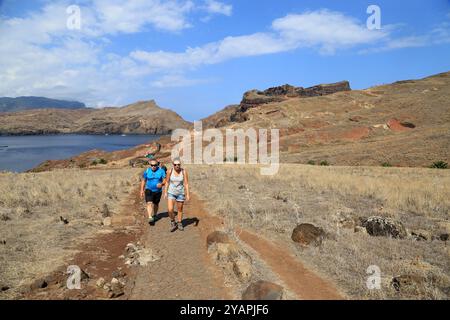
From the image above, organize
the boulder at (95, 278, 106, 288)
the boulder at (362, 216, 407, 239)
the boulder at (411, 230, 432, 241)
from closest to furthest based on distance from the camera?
the boulder at (95, 278, 106, 288), the boulder at (411, 230, 432, 241), the boulder at (362, 216, 407, 239)

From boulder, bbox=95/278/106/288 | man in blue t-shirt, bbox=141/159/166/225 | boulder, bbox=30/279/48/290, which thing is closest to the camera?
boulder, bbox=30/279/48/290

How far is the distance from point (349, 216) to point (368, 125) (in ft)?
144

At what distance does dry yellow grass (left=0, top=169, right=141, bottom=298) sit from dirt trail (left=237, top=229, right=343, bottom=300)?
3.89m

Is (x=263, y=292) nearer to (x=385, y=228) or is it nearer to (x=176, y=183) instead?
(x=176, y=183)

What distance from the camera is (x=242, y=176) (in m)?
23.1

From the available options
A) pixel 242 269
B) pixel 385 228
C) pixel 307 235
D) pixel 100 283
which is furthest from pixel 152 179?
pixel 385 228

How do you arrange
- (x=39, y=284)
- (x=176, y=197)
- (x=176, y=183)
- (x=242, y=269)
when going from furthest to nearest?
1. (x=176, y=197)
2. (x=176, y=183)
3. (x=242, y=269)
4. (x=39, y=284)

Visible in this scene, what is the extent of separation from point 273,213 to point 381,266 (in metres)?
4.91

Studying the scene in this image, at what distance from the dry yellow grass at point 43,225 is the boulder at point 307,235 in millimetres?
4840

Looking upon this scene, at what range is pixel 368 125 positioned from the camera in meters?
51.4

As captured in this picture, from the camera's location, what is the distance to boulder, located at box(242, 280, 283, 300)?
5.43 metres

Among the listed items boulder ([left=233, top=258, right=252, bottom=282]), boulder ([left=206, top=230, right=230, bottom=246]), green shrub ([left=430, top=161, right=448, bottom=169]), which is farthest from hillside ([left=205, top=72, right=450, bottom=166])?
boulder ([left=233, top=258, right=252, bottom=282])

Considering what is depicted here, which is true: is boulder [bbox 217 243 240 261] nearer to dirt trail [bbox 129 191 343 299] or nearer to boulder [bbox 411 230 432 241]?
dirt trail [bbox 129 191 343 299]
